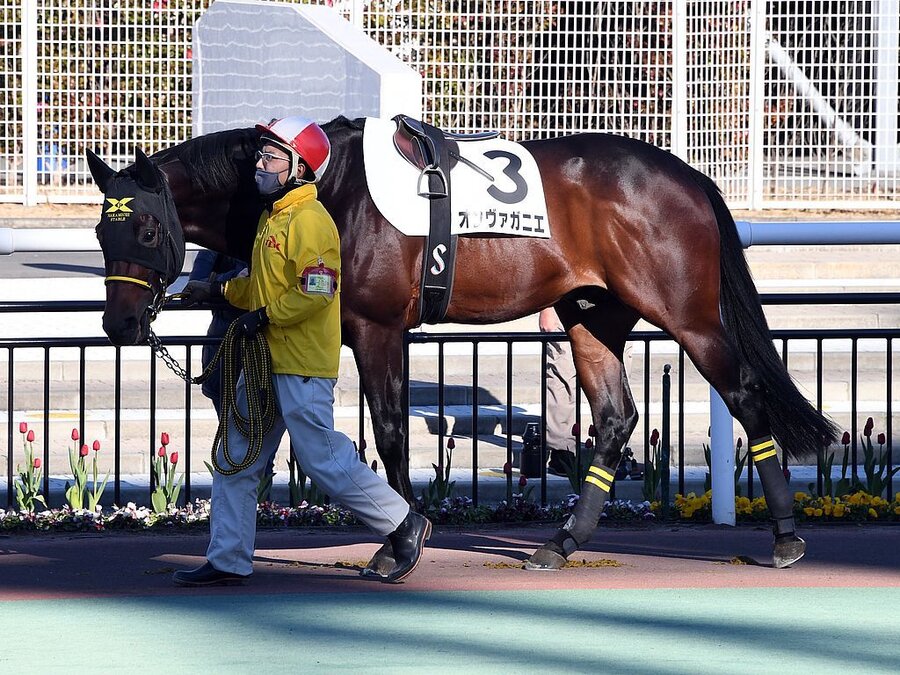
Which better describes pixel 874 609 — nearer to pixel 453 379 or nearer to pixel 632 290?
pixel 632 290

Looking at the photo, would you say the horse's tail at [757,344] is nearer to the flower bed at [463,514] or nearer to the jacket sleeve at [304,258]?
the flower bed at [463,514]

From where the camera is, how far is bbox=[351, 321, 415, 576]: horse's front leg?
6199 mm

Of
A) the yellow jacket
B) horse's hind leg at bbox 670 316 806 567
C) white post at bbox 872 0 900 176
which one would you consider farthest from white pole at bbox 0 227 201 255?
white post at bbox 872 0 900 176

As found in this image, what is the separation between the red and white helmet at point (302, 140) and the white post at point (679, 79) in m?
11.3

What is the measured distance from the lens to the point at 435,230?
6.25 metres

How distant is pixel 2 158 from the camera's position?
17047mm

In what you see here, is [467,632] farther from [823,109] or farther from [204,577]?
[823,109]

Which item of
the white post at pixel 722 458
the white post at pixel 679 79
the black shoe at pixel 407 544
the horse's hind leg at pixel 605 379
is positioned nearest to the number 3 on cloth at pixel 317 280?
the black shoe at pixel 407 544

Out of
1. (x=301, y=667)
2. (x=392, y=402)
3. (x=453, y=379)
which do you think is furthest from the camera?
(x=453, y=379)

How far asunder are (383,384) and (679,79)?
37.0 ft

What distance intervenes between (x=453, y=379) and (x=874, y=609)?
16.2 feet

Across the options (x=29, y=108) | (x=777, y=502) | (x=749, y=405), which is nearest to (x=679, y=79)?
(x=29, y=108)

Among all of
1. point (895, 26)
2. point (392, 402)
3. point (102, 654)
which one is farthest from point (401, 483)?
point (895, 26)

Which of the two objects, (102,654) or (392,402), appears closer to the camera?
(102,654)
